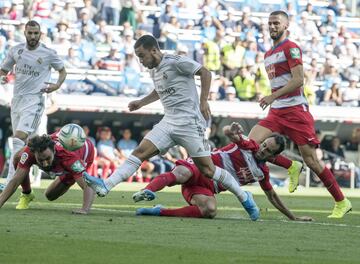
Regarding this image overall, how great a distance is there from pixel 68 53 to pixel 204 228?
1746 centimetres

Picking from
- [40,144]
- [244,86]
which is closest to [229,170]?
[40,144]

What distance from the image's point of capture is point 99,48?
29000 mm

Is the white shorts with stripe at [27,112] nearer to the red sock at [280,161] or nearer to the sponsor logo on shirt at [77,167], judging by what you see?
the sponsor logo on shirt at [77,167]

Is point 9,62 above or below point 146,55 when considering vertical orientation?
below

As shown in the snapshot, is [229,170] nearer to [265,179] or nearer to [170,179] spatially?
[265,179]

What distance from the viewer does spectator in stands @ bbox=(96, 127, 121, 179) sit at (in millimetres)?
27359

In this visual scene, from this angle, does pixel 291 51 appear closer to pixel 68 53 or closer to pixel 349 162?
pixel 68 53

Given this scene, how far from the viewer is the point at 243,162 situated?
1288cm

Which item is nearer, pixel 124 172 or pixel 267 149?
pixel 124 172

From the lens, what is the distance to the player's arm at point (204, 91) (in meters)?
12.1

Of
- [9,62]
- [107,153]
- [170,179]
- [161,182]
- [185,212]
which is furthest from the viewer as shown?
[107,153]

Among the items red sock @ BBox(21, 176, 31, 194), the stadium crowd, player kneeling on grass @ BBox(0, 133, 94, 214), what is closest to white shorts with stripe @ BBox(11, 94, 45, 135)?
red sock @ BBox(21, 176, 31, 194)

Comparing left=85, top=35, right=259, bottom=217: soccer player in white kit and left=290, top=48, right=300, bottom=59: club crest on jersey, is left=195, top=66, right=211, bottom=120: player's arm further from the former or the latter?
left=290, top=48, right=300, bottom=59: club crest on jersey

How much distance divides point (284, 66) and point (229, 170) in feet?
5.13
